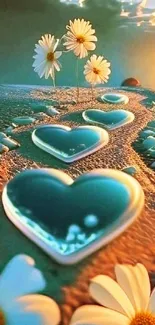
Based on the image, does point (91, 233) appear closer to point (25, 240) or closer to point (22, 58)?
point (25, 240)

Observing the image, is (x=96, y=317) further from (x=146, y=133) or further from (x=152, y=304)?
(x=146, y=133)

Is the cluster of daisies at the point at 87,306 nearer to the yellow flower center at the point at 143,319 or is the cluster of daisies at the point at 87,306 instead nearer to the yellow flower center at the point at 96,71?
the yellow flower center at the point at 143,319

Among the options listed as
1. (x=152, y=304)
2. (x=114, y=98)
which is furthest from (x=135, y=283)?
(x=114, y=98)

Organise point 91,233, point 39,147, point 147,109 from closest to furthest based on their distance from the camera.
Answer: point 91,233
point 39,147
point 147,109

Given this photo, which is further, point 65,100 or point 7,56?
point 7,56

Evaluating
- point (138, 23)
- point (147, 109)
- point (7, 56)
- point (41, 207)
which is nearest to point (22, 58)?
point (7, 56)

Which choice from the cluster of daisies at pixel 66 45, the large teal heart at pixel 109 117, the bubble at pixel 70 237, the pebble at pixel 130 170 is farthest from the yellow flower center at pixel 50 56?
the bubble at pixel 70 237
